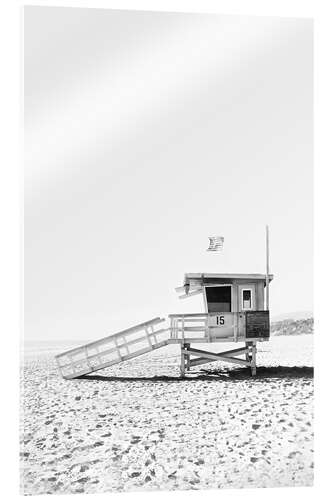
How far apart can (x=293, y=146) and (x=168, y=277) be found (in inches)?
87.8

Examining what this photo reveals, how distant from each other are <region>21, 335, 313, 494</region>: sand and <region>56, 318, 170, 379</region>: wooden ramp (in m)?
0.14

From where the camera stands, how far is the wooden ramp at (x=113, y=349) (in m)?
9.50

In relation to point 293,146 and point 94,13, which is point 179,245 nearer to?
point 293,146

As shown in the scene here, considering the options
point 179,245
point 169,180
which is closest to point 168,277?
point 179,245

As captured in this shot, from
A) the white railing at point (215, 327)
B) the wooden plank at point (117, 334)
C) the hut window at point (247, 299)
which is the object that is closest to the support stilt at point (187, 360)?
the white railing at point (215, 327)

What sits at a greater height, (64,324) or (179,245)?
(179,245)

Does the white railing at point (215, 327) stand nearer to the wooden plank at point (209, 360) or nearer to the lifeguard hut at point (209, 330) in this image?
the lifeguard hut at point (209, 330)

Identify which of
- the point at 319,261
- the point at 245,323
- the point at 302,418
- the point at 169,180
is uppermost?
the point at 169,180

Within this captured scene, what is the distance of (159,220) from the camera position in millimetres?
9500

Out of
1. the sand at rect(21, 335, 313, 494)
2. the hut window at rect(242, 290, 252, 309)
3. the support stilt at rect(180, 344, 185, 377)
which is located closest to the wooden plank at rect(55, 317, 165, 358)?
the sand at rect(21, 335, 313, 494)

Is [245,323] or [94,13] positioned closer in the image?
[94,13]

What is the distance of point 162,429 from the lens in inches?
364

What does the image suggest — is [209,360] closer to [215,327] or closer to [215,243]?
[215,327]

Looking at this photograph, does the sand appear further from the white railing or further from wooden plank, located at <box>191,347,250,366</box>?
the white railing
